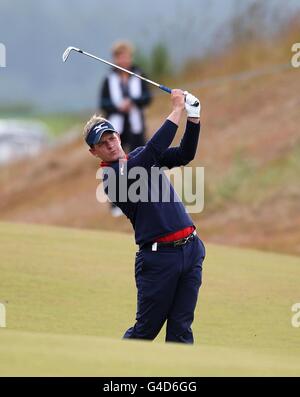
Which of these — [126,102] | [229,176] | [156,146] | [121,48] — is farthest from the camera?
[229,176]

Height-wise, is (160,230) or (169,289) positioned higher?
(160,230)

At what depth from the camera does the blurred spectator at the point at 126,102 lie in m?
15.1

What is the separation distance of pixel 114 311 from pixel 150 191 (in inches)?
80.3

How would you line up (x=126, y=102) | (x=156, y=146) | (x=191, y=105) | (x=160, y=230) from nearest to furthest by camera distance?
(x=156, y=146) < (x=160, y=230) < (x=191, y=105) < (x=126, y=102)

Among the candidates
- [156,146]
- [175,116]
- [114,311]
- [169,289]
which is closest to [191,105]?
[175,116]

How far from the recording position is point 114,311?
9219 mm

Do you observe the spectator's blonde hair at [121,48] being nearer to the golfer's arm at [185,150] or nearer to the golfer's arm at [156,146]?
the golfer's arm at [185,150]

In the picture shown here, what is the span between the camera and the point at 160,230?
748cm

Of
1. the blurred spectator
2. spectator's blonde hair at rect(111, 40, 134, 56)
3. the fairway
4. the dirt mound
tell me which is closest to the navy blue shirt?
the fairway

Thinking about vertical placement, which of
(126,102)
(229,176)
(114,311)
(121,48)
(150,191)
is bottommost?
(114,311)

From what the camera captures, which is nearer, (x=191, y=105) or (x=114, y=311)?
(x=191, y=105)

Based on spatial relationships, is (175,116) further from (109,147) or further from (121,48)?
(121,48)

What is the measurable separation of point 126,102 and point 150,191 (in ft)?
25.6
